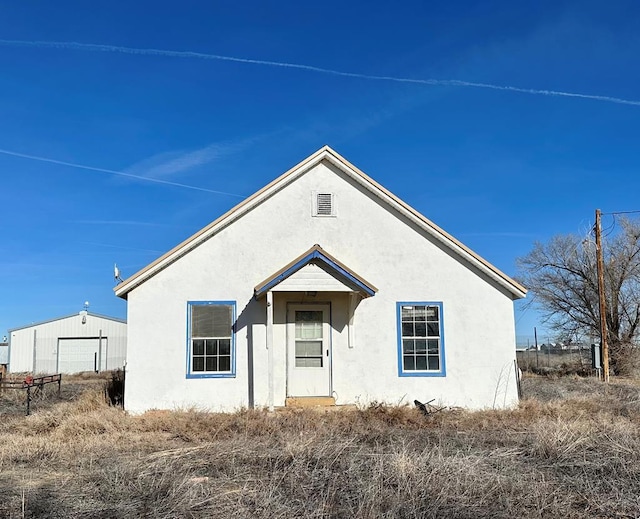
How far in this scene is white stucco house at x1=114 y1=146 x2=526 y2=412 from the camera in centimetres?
1360

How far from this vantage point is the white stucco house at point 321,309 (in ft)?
44.6

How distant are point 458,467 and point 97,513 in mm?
4061

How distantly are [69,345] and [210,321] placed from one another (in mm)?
25984

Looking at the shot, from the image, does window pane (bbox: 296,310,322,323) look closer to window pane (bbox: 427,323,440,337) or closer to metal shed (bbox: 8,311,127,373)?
window pane (bbox: 427,323,440,337)

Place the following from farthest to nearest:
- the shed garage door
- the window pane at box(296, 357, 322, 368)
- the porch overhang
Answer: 1. the shed garage door
2. the window pane at box(296, 357, 322, 368)
3. the porch overhang

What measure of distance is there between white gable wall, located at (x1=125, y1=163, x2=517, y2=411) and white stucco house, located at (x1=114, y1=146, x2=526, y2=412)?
0.08 ft

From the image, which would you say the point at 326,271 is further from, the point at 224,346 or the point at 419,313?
the point at 224,346

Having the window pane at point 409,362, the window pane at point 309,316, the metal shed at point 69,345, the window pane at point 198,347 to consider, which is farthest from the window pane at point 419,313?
the metal shed at point 69,345

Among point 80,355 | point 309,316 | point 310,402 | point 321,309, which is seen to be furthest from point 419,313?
point 80,355

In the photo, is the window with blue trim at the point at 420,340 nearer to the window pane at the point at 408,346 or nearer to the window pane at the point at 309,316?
the window pane at the point at 408,346

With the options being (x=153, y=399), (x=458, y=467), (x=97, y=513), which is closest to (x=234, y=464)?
(x=97, y=513)

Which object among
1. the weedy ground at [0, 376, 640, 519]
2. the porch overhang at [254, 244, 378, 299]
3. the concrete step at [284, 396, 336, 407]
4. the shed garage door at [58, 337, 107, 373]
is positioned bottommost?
the weedy ground at [0, 376, 640, 519]

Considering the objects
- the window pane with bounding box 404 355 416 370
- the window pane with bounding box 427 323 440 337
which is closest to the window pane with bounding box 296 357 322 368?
the window pane with bounding box 404 355 416 370

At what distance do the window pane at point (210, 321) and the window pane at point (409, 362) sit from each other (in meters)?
4.28
